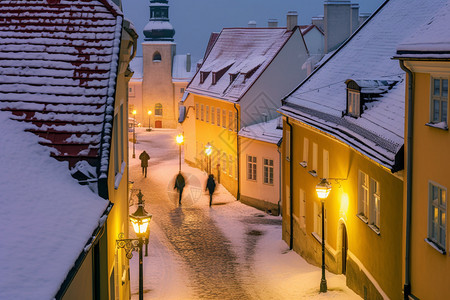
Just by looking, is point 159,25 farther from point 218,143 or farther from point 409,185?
point 409,185

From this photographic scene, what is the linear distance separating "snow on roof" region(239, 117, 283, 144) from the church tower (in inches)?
1815

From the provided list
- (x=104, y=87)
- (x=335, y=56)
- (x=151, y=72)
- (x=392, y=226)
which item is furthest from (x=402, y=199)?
(x=151, y=72)

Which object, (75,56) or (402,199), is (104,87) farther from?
(402,199)

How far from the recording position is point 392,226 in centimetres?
1544

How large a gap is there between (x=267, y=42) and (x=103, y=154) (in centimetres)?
3687

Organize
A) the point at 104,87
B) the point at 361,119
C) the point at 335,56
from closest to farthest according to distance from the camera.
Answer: the point at 104,87
the point at 361,119
the point at 335,56

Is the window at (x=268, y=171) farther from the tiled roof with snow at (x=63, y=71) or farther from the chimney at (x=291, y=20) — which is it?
the tiled roof with snow at (x=63, y=71)

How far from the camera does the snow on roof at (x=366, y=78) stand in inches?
645

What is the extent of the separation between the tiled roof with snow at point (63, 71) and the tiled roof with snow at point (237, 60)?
29524mm

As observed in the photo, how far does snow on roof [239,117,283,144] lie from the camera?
3691 cm

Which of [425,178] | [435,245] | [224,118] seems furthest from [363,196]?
[224,118]

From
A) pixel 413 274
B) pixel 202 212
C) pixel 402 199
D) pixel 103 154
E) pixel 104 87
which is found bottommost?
pixel 202 212

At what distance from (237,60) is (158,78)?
38267 mm

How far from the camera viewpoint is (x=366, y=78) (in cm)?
1998
